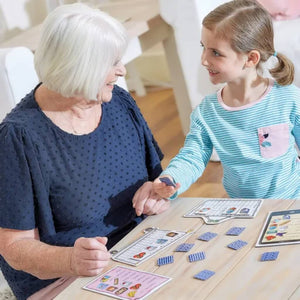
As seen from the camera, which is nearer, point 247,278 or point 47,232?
point 247,278

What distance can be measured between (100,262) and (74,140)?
15.4 inches

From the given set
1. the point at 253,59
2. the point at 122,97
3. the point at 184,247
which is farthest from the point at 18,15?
the point at 184,247

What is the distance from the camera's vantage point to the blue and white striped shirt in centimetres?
177

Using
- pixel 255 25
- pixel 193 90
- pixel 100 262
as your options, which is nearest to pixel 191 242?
pixel 100 262

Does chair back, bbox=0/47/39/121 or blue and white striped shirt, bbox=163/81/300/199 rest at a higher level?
chair back, bbox=0/47/39/121

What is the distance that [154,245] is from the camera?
141cm

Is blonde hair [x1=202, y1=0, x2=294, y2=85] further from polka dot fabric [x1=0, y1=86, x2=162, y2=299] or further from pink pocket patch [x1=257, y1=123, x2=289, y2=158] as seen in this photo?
polka dot fabric [x1=0, y1=86, x2=162, y2=299]

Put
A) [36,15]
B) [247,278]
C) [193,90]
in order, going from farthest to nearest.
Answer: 1. [36,15]
2. [193,90]
3. [247,278]

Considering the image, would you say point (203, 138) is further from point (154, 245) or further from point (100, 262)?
point (100, 262)

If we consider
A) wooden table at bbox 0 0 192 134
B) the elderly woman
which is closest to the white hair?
the elderly woman

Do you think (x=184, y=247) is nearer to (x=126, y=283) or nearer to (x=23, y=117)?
(x=126, y=283)

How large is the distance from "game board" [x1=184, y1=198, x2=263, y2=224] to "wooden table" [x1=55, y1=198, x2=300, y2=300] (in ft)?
0.05

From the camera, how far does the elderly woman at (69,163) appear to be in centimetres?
147

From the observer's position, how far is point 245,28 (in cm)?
177
